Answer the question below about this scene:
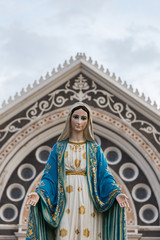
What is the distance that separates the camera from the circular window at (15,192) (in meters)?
12.7

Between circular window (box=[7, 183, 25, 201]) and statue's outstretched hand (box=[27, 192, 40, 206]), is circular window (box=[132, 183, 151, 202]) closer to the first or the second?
circular window (box=[7, 183, 25, 201])

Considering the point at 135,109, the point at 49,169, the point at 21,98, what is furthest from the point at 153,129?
the point at 49,169

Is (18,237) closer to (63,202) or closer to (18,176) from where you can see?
(18,176)

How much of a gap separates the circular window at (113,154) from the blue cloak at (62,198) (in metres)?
7.71

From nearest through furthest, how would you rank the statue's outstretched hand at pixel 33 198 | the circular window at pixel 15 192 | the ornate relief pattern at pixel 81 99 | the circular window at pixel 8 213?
the statue's outstretched hand at pixel 33 198, the circular window at pixel 8 213, the circular window at pixel 15 192, the ornate relief pattern at pixel 81 99

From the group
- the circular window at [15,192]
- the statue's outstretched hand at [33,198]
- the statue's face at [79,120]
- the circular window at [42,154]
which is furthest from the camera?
the circular window at [42,154]

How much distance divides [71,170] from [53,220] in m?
0.51

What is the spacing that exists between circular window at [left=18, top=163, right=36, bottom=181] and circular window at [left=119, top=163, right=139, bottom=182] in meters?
1.89

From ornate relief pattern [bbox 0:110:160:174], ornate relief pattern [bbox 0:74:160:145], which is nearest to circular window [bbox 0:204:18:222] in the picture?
ornate relief pattern [bbox 0:110:160:174]

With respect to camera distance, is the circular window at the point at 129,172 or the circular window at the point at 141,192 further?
the circular window at the point at 129,172

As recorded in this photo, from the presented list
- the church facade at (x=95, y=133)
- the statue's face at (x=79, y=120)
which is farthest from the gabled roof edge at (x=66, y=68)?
the statue's face at (x=79, y=120)

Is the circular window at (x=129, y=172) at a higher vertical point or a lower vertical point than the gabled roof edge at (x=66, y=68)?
lower

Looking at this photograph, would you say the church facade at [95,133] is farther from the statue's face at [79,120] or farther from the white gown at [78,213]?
the white gown at [78,213]

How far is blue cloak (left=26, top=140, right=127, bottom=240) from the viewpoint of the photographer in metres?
4.96
